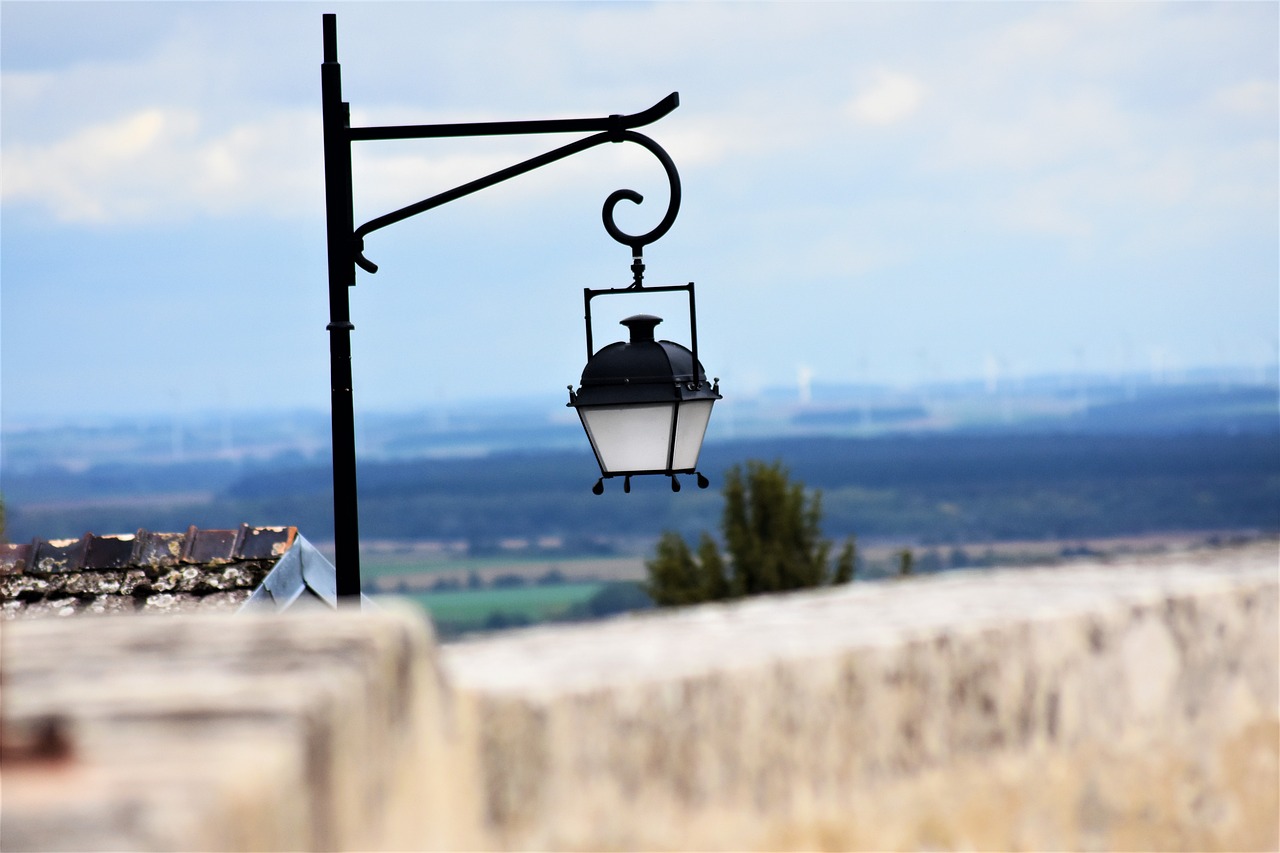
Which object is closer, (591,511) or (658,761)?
(658,761)

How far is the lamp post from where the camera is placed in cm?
488

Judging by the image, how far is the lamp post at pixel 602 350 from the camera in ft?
16.0

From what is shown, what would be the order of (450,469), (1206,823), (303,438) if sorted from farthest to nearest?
(303,438), (450,469), (1206,823)

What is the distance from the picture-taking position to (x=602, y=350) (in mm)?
5754

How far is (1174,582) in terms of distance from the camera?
2.44 metres

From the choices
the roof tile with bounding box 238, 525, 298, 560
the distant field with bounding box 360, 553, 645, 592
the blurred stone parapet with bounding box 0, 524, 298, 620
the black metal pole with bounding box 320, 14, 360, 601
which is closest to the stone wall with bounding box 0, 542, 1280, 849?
the black metal pole with bounding box 320, 14, 360, 601

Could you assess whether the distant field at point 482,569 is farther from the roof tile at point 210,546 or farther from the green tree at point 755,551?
the roof tile at point 210,546

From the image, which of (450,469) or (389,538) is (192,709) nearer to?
(389,538)

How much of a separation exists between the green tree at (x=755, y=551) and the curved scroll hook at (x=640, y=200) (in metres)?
11.7

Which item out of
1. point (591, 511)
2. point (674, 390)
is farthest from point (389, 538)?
point (674, 390)

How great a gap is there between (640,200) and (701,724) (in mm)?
4320

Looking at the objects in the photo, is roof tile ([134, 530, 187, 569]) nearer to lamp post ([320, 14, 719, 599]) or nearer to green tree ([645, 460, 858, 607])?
lamp post ([320, 14, 719, 599])

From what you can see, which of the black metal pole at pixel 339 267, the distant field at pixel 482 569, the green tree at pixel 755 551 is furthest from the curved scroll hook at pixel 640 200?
the distant field at pixel 482 569

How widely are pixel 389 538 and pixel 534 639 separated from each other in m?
121
